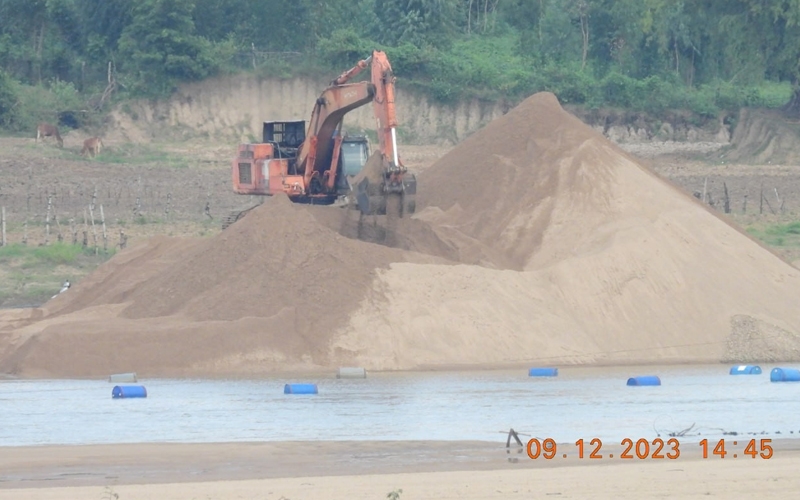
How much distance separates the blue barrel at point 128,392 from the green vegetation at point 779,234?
21.0 meters

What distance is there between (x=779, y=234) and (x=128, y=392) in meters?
22.6

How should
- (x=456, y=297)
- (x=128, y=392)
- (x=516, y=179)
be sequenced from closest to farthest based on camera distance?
(x=128, y=392) < (x=456, y=297) < (x=516, y=179)

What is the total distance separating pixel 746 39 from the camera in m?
51.2

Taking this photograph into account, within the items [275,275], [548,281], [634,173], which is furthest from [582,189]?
[275,275]

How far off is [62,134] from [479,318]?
3200 centimetres

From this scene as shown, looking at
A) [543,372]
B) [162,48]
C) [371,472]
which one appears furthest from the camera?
[162,48]

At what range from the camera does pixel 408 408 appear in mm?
19047

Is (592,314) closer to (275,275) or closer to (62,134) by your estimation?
→ (275,275)

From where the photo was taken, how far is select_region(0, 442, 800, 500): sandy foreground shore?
507 inches

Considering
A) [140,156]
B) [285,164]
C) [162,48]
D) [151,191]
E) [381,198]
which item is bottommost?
[151,191]

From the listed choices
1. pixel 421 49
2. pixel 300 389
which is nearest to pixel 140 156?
pixel 421 49

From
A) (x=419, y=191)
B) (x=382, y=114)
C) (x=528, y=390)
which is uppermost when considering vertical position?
(x=382, y=114)

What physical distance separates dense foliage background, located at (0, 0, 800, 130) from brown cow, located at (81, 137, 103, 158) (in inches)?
128
